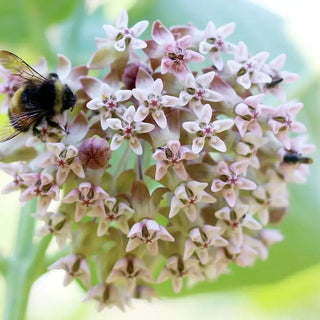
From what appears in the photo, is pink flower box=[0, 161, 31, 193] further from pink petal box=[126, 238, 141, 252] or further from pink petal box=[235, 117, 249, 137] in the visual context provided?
pink petal box=[235, 117, 249, 137]

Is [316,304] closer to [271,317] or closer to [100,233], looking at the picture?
[271,317]

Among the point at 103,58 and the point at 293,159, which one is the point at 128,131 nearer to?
the point at 103,58

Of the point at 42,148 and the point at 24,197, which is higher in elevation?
the point at 42,148

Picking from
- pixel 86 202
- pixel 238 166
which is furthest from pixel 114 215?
pixel 238 166

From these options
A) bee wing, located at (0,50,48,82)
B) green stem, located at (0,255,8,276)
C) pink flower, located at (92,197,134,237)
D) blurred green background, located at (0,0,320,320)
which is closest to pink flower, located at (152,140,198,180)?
pink flower, located at (92,197,134,237)

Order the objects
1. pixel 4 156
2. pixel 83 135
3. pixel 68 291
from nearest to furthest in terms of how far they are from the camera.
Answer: pixel 83 135
pixel 4 156
pixel 68 291

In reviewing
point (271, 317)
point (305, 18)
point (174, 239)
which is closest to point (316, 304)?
Answer: point (271, 317)
